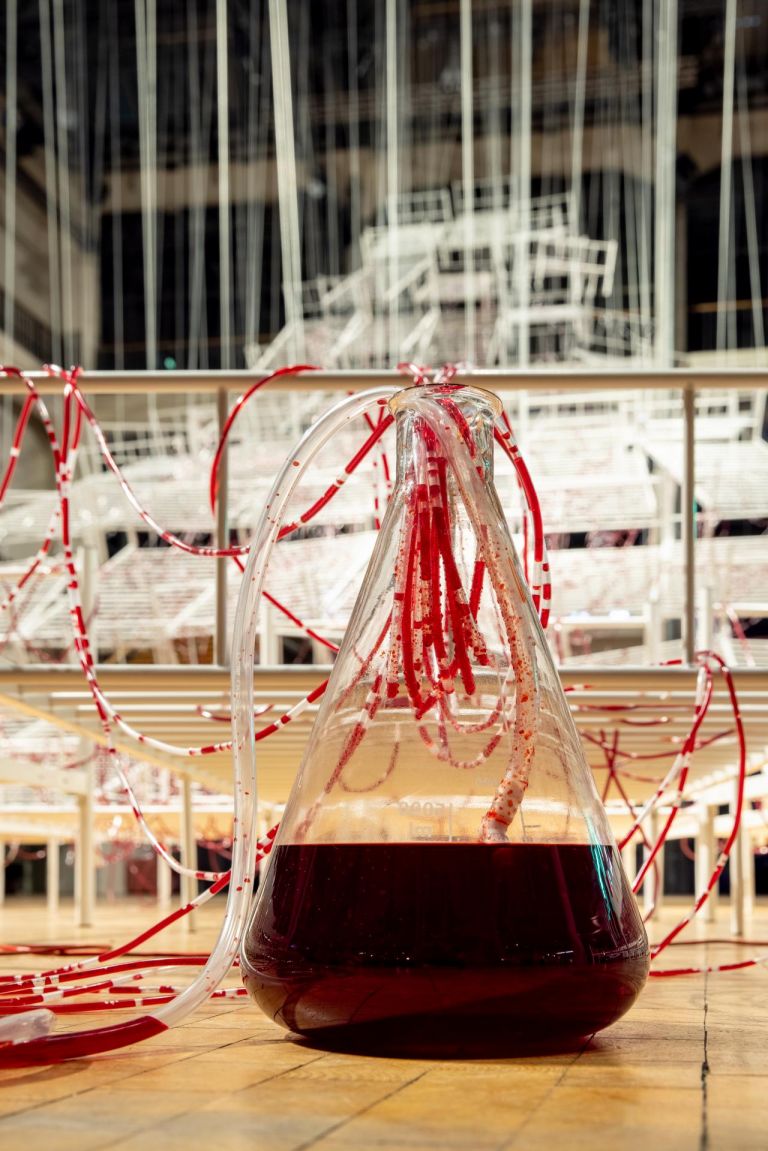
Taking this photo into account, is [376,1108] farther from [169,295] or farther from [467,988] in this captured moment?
[169,295]

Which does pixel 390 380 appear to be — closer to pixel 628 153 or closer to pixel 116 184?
pixel 628 153

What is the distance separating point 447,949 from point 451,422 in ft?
0.78

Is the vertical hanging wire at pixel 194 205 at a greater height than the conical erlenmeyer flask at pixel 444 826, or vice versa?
the vertical hanging wire at pixel 194 205

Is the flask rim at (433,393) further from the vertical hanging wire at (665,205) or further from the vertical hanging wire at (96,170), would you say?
the vertical hanging wire at (96,170)

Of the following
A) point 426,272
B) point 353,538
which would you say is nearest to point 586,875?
point 353,538

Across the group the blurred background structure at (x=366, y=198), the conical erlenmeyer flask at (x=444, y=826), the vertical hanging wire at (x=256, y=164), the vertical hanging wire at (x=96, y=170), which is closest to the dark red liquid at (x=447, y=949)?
the conical erlenmeyer flask at (x=444, y=826)

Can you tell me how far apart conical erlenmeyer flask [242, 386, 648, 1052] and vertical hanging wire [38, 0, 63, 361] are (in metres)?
4.14

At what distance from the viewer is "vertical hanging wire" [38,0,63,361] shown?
195 inches

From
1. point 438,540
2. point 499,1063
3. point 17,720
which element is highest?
point 438,540

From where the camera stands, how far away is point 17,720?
11.5 ft

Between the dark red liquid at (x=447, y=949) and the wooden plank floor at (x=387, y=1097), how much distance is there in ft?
0.05

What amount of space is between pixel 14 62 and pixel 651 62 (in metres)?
2.40

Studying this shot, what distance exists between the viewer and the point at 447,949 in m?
0.57

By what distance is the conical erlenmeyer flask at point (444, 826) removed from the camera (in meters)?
0.57
